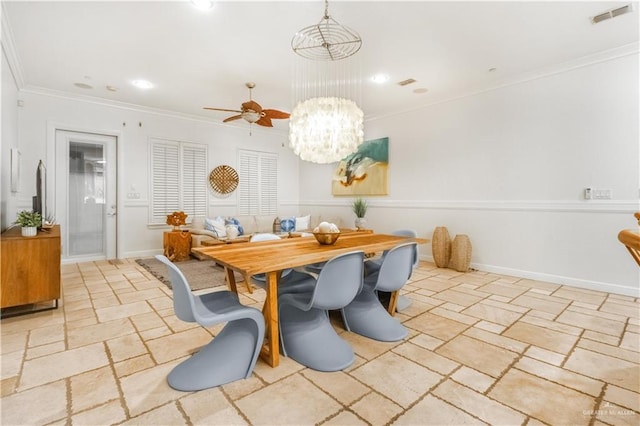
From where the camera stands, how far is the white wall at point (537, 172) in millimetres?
3461

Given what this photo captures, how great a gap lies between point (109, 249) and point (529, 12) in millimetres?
6685

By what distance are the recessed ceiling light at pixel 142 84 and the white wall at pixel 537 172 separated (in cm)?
416

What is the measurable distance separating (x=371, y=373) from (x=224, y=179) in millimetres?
5418

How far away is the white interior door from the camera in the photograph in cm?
494

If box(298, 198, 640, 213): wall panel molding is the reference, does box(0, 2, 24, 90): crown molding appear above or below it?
above

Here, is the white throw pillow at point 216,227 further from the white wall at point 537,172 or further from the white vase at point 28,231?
the white wall at point 537,172

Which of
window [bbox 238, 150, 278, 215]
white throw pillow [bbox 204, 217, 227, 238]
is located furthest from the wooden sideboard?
window [bbox 238, 150, 278, 215]

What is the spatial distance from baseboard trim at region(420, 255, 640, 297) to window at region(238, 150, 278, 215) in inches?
178

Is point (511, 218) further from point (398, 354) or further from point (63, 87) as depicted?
point (63, 87)

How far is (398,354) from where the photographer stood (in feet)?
7.14

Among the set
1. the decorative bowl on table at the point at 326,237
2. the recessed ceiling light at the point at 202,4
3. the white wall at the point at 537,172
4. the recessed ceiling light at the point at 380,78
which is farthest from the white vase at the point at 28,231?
the white wall at the point at 537,172

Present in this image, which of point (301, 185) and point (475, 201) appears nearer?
point (475, 201)

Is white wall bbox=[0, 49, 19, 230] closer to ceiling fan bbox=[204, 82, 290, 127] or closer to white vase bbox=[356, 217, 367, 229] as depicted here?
ceiling fan bbox=[204, 82, 290, 127]

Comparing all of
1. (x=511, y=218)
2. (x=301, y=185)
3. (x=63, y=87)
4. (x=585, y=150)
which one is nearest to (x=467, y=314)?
(x=511, y=218)
